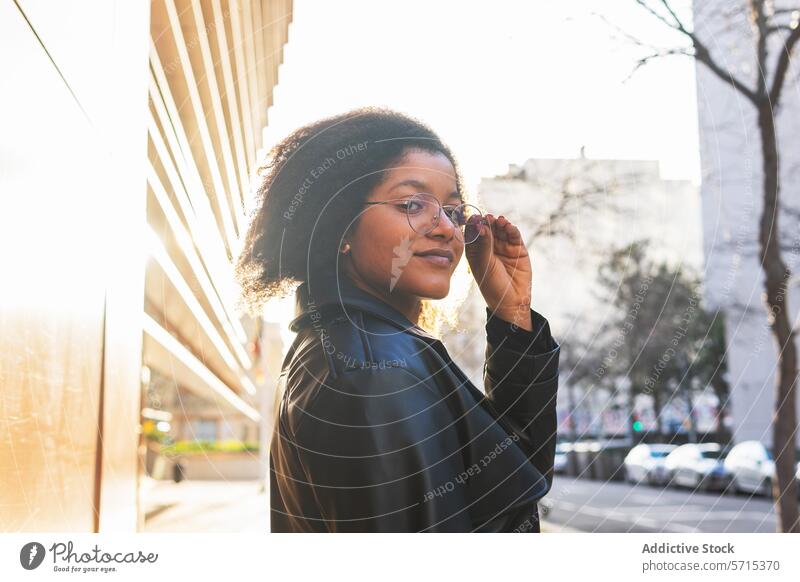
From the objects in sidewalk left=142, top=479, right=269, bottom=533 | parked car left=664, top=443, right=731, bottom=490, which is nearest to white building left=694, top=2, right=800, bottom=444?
parked car left=664, top=443, right=731, bottom=490

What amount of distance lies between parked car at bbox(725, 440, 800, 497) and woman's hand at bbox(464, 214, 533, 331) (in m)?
10.3

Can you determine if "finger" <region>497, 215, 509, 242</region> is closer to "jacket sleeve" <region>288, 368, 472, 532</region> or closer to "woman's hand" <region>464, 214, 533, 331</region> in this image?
"woman's hand" <region>464, 214, 533, 331</region>

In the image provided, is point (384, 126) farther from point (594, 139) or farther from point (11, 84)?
point (594, 139)

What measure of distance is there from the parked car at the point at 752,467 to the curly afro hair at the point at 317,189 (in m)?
10.6

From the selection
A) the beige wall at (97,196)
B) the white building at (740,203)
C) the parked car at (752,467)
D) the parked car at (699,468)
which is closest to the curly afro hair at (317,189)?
the beige wall at (97,196)

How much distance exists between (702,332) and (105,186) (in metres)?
17.8

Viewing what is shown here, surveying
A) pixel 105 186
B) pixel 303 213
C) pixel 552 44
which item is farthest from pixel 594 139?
pixel 105 186

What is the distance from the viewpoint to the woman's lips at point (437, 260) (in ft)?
6.08

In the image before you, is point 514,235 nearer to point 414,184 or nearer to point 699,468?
point 414,184

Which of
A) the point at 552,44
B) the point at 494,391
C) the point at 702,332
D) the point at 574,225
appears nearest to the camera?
the point at 494,391

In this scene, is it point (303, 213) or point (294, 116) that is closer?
point (303, 213)

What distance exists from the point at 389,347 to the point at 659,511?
11.6 meters

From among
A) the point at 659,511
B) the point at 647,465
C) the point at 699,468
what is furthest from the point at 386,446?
the point at 647,465

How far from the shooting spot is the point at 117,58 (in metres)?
2.30
